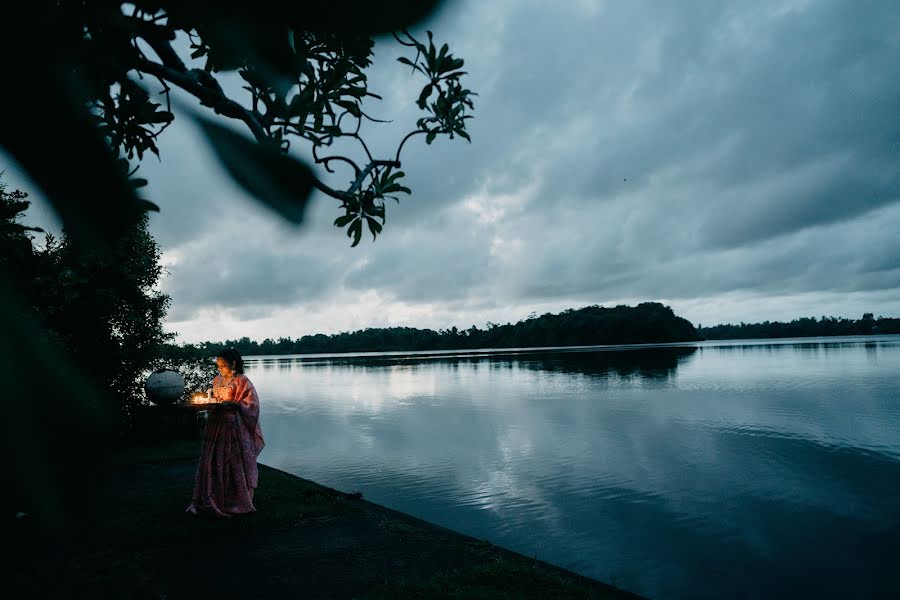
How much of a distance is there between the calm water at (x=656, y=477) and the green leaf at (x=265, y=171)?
6.67m

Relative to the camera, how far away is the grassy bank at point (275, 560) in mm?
4410

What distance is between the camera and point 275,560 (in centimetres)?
504

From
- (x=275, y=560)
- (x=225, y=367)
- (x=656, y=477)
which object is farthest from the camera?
(x=656, y=477)

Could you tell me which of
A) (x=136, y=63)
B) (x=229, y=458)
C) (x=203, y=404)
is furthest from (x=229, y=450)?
(x=136, y=63)

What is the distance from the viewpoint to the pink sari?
6480mm

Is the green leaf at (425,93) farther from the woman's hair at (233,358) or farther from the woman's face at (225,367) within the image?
the woman's face at (225,367)

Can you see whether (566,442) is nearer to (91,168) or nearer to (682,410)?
(682,410)

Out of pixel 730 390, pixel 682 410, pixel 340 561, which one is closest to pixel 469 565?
pixel 340 561

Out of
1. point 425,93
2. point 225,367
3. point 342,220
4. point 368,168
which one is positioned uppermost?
point 425,93

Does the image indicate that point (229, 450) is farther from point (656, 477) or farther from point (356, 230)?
point (656, 477)

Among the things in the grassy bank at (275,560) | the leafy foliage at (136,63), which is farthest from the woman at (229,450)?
the leafy foliage at (136,63)

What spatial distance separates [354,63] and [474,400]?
81.0 ft

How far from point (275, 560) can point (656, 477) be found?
336 inches

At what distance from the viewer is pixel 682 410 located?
2058cm
